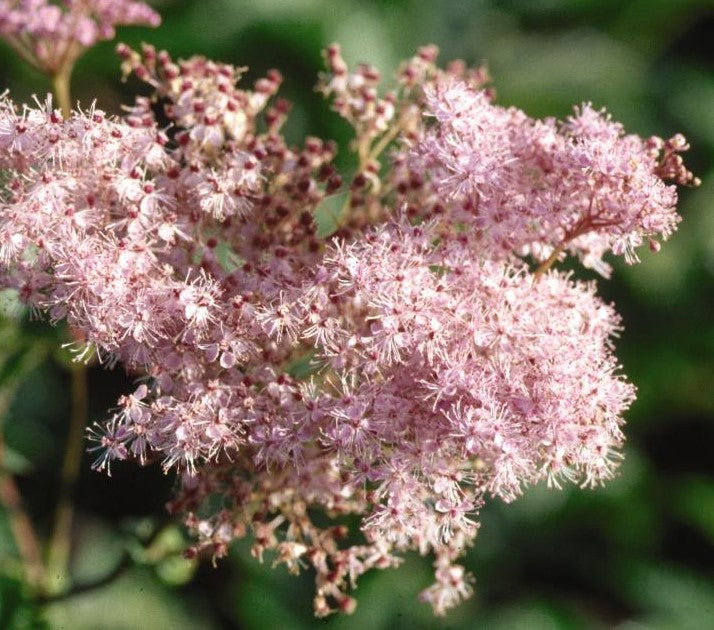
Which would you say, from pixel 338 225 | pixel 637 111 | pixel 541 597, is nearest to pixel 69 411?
pixel 541 597

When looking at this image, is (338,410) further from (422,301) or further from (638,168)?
(638,168)

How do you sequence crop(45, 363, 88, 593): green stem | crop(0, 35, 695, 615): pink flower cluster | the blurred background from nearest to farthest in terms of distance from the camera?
crop(0, 35, 695, 615): pink flower cluster < crop(45, 363, 88, 593): green stem < the blurred background

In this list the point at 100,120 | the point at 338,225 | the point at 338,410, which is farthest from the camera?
the point at 338,225

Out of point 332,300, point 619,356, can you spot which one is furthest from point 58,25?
point 619,356

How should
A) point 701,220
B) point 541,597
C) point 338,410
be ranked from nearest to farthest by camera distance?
point 338,410, point 541,597, point 701,220

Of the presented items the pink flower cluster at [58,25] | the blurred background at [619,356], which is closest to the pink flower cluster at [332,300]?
the pink flower cluster at [58,25]

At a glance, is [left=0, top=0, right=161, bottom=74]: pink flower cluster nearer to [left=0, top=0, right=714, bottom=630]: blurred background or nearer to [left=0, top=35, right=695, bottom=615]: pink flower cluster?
[left=0, top=35, right=695, bottom=615]: pink flower cluster

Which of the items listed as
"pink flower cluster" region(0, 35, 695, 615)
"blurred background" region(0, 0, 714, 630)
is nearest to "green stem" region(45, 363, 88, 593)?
"pink flower cluster" region(0, 35, 695, 615)

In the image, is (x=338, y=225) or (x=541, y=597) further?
(x=541, y=597)
